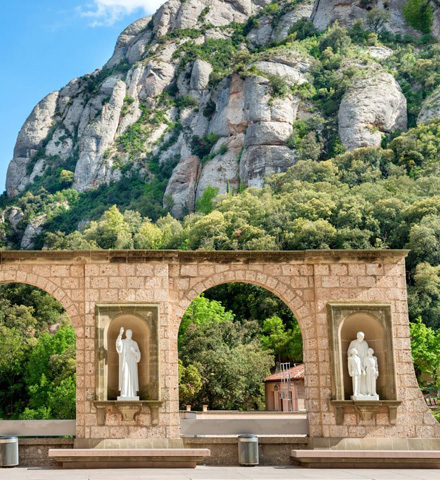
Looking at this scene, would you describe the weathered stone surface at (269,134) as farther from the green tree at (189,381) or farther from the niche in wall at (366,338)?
the niche in wall at (366,338)

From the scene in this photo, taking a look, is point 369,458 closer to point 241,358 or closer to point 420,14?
point 241,358

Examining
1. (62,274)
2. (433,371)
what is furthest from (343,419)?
(433,371)

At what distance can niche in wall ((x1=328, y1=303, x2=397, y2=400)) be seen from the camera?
17.6 metres

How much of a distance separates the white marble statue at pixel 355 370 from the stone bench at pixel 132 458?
3835 millimetres

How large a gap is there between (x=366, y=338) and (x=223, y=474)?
5402 millimetres

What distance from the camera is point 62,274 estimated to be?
17.9m

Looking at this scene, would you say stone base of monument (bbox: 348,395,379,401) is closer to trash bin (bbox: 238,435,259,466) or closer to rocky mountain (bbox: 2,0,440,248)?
trash bin (bbox: 238,435,259,466)

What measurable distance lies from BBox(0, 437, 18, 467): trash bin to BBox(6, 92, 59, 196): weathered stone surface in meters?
116

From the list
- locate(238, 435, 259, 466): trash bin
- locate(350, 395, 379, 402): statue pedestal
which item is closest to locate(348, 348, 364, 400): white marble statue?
locate(350, 395, 379, 402): statue pedestal

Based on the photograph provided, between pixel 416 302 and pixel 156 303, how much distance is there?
3569 cm

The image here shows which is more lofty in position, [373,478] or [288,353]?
[288,353]

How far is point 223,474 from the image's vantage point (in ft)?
48.4

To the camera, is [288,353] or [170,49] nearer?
[288,353]

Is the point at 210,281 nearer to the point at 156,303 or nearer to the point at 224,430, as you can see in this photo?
the point at 156,303
